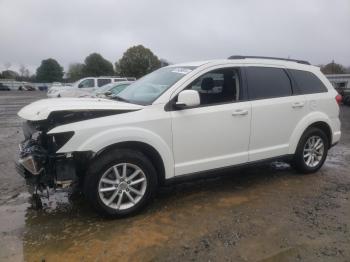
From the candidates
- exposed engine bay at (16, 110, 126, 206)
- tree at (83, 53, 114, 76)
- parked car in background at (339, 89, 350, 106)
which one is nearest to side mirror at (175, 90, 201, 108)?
exposed engine bay at (16, 110, 126, 206)

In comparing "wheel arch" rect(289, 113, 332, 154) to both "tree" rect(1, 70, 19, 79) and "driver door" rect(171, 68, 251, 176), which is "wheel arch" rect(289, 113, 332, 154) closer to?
"driver door" rect(171, 68, 251, 176)

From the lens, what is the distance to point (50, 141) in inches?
152

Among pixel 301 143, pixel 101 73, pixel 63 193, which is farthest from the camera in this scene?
pixel 101 73

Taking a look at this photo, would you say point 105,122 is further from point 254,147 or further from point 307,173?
point 307,173

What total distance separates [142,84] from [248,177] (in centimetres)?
227

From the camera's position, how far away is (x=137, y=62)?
182ft

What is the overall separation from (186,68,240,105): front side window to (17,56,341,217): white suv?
15 millimetres

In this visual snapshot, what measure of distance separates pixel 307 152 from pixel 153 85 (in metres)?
2.79

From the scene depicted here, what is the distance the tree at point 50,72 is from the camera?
291 ft

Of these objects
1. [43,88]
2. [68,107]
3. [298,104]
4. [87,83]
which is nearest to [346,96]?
[87,83]

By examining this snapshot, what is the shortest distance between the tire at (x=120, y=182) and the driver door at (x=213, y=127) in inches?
17.5

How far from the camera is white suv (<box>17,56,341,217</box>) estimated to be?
3871mm

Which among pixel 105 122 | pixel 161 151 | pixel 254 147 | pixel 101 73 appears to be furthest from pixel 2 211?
pixel 101 73

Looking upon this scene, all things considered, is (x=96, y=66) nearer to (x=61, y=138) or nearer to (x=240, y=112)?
(x=240, y=112)
